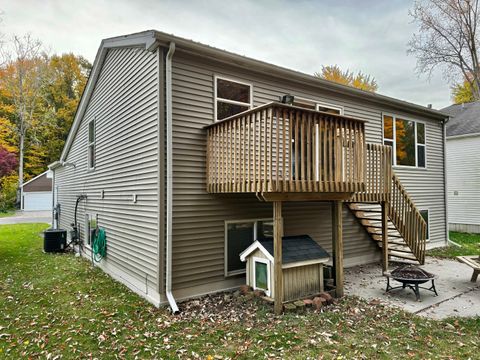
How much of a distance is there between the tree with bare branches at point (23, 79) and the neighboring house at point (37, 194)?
885 mm

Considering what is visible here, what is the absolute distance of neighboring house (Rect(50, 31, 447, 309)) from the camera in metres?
5.43

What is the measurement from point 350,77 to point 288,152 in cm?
2452

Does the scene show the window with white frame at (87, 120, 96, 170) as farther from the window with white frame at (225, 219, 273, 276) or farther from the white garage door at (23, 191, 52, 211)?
the white garage door at (23, 191, 52, 211)

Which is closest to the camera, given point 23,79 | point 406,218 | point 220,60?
point 220,60

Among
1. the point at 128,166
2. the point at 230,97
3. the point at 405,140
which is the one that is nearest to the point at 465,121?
the point at 405,140

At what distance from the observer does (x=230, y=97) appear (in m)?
7.14

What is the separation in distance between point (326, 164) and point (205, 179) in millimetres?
2489

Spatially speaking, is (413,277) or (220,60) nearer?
(413,277)

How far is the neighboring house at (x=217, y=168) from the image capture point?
543cm

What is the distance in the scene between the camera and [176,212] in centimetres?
607

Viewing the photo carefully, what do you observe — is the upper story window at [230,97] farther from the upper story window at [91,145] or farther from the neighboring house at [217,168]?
the upper story window at [91,145]

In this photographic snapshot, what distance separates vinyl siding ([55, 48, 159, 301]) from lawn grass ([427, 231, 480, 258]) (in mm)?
9598

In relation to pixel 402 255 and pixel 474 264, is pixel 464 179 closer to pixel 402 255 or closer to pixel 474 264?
pixel 402 255

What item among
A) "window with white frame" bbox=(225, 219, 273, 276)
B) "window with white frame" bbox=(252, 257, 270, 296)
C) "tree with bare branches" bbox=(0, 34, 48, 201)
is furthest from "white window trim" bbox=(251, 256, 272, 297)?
"tree with bare branches" bbox=(0, 34, 48, 201)
